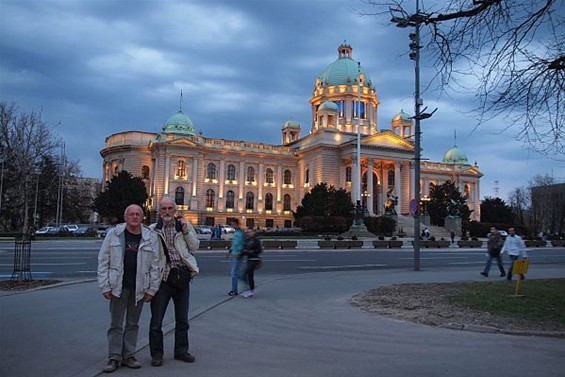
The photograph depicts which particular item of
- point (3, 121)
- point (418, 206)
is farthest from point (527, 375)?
point (3, 121)

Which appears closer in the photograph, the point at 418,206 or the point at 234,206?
the point at 418,206

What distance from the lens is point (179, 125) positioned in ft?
295

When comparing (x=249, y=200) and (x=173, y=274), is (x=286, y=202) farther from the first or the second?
(x=173, y=274)

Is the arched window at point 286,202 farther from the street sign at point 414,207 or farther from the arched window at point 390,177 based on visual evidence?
the street sign at point 414,207

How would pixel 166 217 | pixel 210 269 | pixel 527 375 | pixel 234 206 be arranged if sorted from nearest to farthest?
pixel 527 375
pixel 166 217
pixel 210 269
pixel 234 206

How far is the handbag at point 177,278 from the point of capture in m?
6.40

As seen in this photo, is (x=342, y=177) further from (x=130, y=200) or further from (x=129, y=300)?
(x=129, y=300)

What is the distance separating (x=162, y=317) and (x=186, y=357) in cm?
59

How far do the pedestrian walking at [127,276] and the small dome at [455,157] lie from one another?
115 m

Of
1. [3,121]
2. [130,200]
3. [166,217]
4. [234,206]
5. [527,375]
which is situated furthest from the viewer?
[234,206]

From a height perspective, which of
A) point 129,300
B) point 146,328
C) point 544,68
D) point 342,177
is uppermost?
point 342,177

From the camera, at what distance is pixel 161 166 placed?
81.1 meters

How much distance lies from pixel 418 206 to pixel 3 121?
48.4m

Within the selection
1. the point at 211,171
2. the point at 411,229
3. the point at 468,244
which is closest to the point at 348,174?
the point at 411,229
